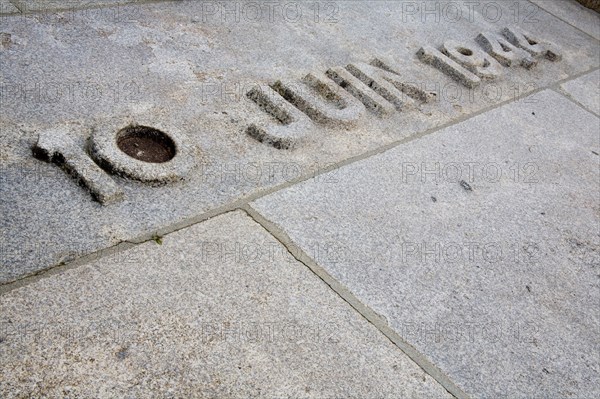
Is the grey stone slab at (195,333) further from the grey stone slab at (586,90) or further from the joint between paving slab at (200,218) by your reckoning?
the grey stone slab at (586,90)

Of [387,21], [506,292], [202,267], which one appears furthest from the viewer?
[387,21]

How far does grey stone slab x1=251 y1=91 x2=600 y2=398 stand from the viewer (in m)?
2.30

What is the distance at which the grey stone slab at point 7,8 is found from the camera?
11.3 ft

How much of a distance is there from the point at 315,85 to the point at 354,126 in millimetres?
439

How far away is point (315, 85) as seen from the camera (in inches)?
143

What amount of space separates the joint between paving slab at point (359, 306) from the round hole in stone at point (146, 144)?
1.69 feet

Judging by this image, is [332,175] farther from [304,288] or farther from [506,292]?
[506,292]

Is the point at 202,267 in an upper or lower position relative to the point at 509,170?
upper

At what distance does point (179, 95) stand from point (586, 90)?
141 inches

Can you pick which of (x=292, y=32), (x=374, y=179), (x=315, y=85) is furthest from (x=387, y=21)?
(x=374, y=179)

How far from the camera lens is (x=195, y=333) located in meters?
1.99

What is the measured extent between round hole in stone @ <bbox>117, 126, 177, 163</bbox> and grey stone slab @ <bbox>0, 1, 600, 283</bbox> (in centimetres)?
5

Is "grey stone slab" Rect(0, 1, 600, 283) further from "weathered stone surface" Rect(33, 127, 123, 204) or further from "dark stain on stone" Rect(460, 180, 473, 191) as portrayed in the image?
"dark stain on stone" Rect(460, 180, 473, 191)

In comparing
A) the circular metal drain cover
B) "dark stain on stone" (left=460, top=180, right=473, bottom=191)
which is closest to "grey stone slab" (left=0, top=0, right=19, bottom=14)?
the circular metal drain cover
